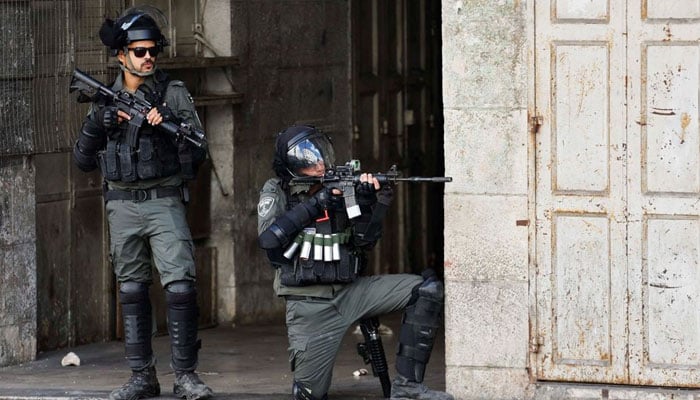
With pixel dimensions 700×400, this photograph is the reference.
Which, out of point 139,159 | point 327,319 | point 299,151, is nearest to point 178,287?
point 139,159

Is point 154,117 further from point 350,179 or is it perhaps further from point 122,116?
point 350,179

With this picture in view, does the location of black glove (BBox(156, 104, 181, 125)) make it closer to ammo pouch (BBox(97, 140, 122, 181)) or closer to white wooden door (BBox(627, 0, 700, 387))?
ammo pouch (BBox(97, 140, 122, 181))

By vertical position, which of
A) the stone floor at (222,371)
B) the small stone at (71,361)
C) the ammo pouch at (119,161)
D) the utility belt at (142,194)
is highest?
the ammo pouch at (119,161)

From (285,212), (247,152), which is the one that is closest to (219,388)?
(285,212)

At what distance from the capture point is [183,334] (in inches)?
348

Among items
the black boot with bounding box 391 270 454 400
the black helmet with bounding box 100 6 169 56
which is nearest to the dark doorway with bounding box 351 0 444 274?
the black helmet with bounding box 100 6 169 56

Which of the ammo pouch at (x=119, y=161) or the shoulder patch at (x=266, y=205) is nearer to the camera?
the shoulder patch at (x=266, y=205)

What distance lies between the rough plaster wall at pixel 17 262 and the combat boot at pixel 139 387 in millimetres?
1229

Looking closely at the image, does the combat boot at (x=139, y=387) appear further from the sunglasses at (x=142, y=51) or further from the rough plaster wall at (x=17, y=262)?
the sunglasses at (x=142, y=51)

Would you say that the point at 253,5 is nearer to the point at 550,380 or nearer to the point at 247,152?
the point at 247,152

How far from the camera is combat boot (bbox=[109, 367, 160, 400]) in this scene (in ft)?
→ 28.9

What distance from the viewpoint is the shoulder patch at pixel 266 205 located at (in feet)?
27.7

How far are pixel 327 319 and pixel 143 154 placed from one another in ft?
4.46

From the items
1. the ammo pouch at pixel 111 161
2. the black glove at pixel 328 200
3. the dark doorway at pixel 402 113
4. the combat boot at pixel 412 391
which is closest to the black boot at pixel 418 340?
the combat boot at pixel 412 391
